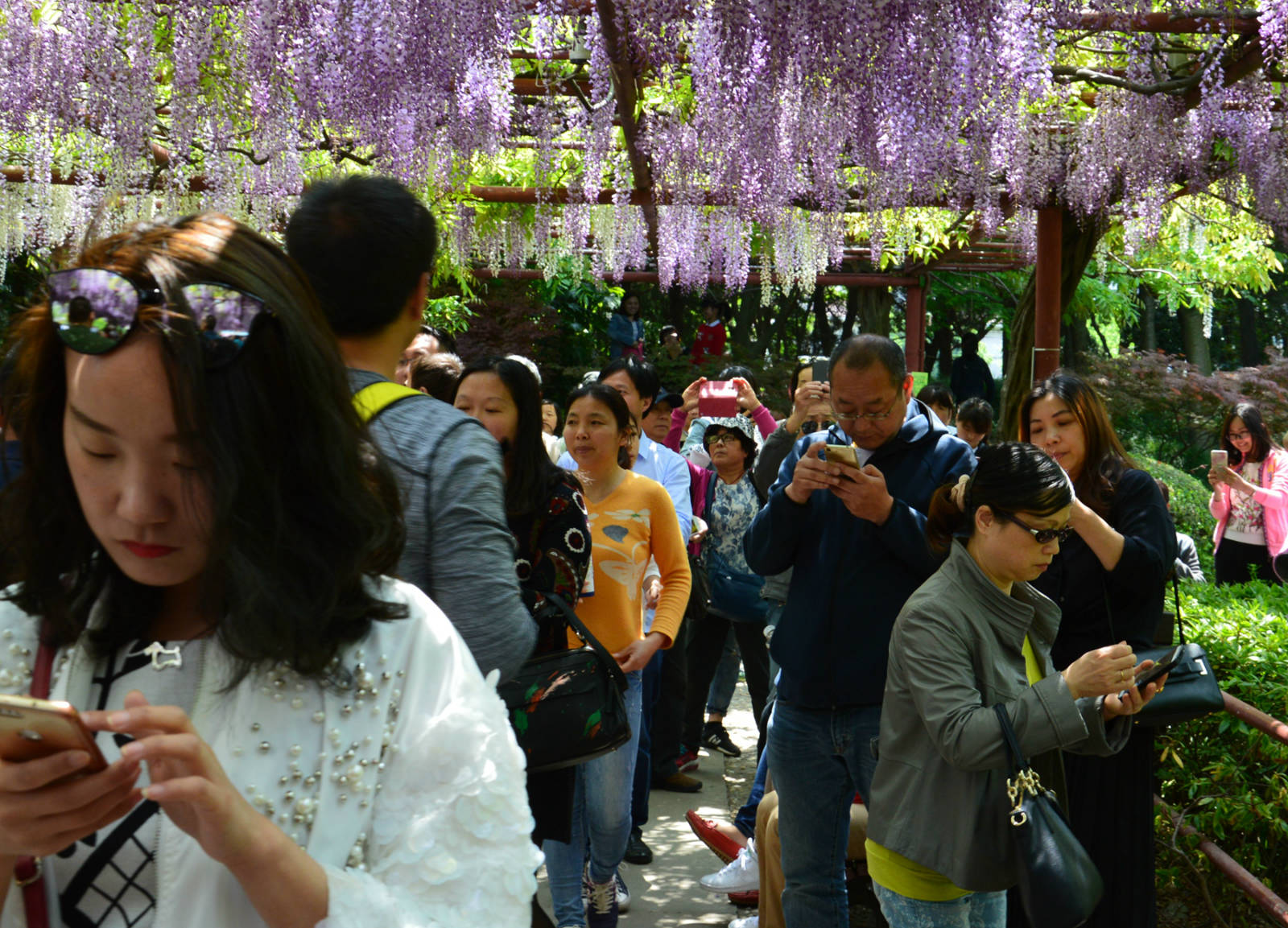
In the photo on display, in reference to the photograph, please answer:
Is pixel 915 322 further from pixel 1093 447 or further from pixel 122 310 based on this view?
pixel 122 310

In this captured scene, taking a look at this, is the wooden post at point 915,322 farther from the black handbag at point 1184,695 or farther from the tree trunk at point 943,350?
the black handbag at point 1184,695

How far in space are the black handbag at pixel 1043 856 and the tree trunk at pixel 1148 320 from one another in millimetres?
22590

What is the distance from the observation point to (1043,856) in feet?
8.04

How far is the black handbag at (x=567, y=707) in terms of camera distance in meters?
2.41

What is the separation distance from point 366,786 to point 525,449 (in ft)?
6.48

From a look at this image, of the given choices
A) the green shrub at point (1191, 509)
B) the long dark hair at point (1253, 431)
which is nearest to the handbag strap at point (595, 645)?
the long dark hair at point (1253, 431)

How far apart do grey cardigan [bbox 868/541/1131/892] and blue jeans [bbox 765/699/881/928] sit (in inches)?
17.8

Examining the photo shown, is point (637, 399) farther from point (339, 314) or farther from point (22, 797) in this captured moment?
point (22, 797)

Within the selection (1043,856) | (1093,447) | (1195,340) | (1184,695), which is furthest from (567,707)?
(1195,340)

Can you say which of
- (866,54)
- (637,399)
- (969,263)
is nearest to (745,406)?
(637,399)

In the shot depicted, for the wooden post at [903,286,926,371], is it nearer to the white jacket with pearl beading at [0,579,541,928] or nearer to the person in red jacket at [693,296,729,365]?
the person in red jacket at [693,296,729,365]

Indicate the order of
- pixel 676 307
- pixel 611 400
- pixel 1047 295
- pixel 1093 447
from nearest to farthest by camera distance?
pixel 1093 447 < pixel 611 400 < pixel 1047 295 < pixel 676 307

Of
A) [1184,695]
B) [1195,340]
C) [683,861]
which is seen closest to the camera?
[1184,695]

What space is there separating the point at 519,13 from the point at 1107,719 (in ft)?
14.3
